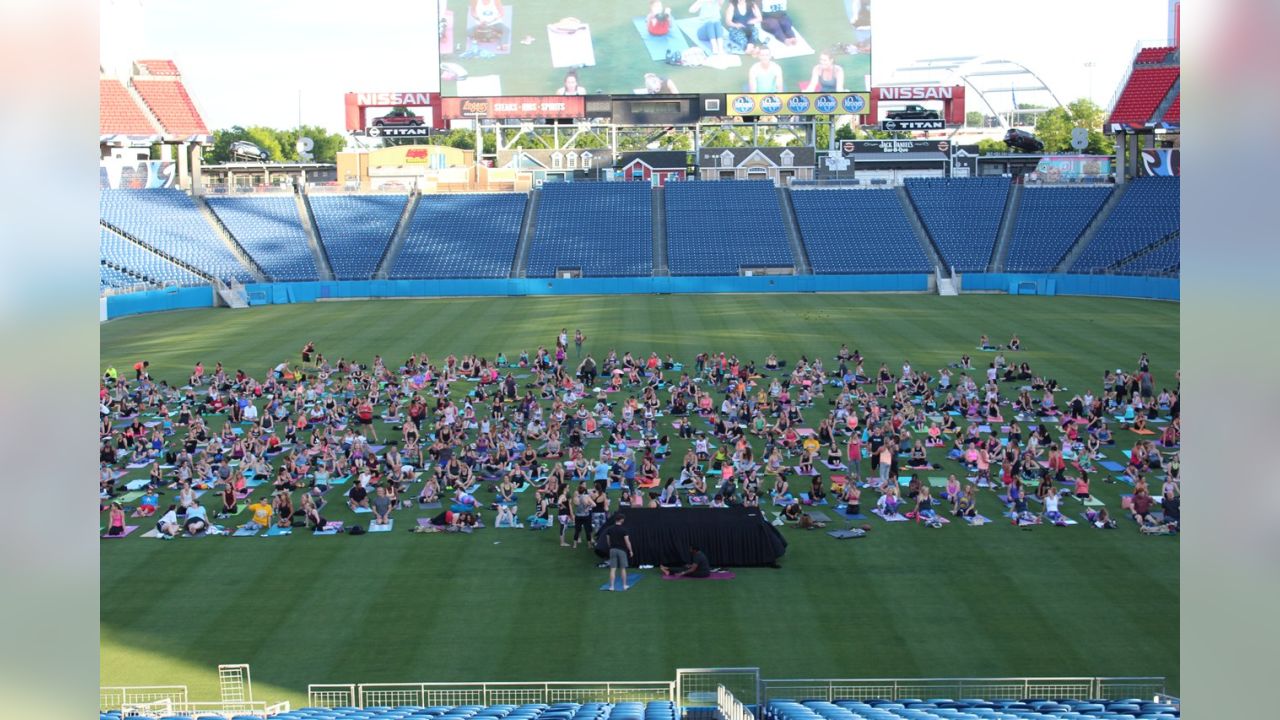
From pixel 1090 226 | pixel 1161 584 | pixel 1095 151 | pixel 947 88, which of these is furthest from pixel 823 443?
pixel 1095 151

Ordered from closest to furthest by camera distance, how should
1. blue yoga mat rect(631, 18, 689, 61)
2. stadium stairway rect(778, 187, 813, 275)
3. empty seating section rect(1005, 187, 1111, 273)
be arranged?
empty seating section rect(1005, 187, 1111, 273)
stadium stairway rect(778, 187, 813, 275)
blue yoga mat rect(631, 18, 689, 61)

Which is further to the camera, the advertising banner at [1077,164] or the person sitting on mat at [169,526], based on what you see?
the advertising banner at [1077,164]

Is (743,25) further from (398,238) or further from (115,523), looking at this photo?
(115,523)

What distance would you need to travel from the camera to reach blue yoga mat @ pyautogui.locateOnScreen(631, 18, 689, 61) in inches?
3179

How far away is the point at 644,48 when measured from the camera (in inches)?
3187

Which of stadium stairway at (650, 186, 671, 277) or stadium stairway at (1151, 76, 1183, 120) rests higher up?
stadium stairway at (1151, 76, 1183, 120)

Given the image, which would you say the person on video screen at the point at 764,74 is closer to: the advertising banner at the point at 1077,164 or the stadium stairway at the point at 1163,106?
the stadium stairway at the point at 1163,106

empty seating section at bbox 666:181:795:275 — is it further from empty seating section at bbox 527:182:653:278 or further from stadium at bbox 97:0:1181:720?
empty seating section at bbox 527:182:653:278

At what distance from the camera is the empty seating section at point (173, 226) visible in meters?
67.6

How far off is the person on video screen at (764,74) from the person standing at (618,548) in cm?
6341

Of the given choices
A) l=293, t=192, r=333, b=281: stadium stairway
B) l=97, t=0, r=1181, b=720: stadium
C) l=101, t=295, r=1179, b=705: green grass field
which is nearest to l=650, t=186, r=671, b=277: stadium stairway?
l=97, t=0, r=1181, b=720: stadium

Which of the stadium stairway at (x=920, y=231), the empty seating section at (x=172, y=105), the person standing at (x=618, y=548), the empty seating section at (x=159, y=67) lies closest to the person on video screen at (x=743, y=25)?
the stadium stairway at (x=920, y=231)

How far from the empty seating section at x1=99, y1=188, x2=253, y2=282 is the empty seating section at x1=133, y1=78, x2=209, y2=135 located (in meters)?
3.76
